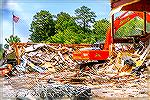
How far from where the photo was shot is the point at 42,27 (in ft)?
145

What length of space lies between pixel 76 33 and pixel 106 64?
2627 centimetres

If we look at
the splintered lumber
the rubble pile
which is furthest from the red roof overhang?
the splintered lumber

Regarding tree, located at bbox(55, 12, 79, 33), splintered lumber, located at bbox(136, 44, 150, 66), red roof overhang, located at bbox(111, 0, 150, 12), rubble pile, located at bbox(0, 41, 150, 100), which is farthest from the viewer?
tree, located at bbox(55, 12, 79, 33)

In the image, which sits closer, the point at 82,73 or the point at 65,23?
the point at 82,73

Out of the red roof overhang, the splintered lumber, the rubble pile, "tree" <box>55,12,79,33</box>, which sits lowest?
the rubble pile

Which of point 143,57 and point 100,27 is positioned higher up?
point 100,27

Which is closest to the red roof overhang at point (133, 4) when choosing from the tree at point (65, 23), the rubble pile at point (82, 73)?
the rubble pile at point (82, 73)

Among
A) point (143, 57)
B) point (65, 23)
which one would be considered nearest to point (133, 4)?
point (143, 57)

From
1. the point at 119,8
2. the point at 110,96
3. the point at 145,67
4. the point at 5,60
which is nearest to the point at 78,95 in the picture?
the point at 110,96

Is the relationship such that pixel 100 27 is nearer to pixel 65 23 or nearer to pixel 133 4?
pixel 65 23

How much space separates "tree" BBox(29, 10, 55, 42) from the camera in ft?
142

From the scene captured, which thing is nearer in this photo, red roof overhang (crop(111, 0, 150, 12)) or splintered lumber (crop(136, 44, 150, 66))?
splintered lumber (crop(136, 44, 150, 66))

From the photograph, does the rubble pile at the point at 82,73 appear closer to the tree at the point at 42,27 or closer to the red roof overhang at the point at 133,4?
the red roof overhang at the point at 133,4

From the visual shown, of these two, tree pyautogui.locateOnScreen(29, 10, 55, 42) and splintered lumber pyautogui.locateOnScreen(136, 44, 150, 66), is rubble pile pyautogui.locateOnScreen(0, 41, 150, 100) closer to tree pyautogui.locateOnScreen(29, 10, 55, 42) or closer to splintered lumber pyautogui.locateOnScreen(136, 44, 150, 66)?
splintered lumber pyautogui.locateOnScreen(136, 44, 150, 66)
